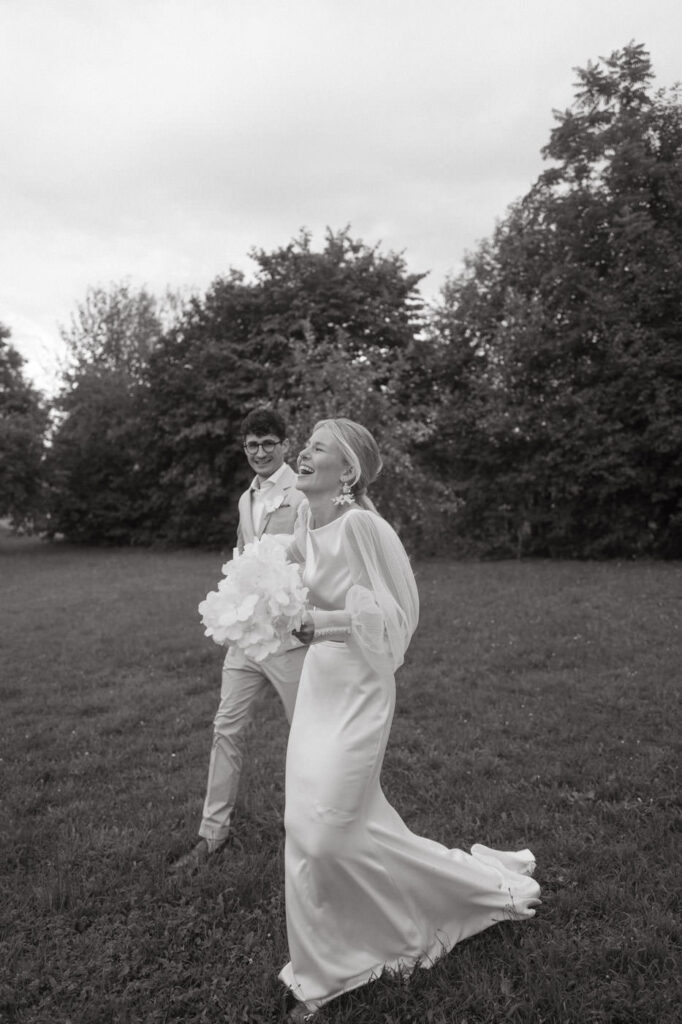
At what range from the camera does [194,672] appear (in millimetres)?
8953

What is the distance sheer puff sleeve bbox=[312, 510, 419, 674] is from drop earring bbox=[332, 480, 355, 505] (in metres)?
0.17

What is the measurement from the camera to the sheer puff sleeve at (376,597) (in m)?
3.18

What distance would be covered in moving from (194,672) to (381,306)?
18372mm

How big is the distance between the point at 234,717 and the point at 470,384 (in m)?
18.3

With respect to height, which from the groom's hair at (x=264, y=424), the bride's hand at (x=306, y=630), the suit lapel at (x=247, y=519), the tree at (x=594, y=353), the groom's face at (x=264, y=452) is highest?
the tree at (x=594, y=353)

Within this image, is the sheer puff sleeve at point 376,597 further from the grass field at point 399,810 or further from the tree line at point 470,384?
the tree line at point 470,384

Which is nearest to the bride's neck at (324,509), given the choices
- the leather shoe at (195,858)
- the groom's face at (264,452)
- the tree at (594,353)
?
the groom's face at (264,452)

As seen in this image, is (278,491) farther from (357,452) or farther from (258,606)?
(258,606)

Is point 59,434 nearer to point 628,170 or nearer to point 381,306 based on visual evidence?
point 381,306

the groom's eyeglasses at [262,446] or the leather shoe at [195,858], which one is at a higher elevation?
the groom's eyeglasses at [262,446]

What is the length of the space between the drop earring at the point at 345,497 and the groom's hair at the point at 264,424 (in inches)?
60.7

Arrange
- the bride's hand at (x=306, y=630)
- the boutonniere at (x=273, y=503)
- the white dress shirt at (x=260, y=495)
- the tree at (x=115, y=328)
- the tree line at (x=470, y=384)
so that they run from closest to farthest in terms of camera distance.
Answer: the bride's hand at (x=306, y=630), the boutonniere at (x=273, y=503), the white dress shirt at (x=260, y=495), the tree line at (x=470, y=384), the tree at (x=115, y=328)

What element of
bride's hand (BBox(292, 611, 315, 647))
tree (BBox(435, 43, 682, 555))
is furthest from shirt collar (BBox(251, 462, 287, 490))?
tree (BBox(435, 43, 682, 555))

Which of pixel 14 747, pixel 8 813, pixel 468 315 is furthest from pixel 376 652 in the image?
pixel 468 315
